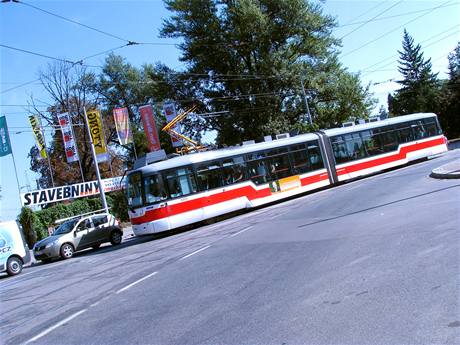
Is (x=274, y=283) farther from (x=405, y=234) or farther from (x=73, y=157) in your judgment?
(x=73, y=157)

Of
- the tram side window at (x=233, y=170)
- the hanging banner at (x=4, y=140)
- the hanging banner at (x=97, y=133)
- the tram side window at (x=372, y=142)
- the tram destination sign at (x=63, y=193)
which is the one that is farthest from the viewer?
the tram destination sign at (x=63, y=193)

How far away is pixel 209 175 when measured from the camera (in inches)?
837

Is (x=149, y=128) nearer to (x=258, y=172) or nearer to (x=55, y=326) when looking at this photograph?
(x=258, y=172)

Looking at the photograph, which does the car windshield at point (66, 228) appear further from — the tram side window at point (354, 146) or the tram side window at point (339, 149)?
the tram side window at point (354, 146)

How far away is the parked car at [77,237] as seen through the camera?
19.5 m

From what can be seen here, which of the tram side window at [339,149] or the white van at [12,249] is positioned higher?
the tram side window at [339,149]

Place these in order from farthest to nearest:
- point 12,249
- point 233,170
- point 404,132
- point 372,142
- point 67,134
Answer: point 67,134 → point 404,132 → point 372,142 → point 233,170 → point 12,249

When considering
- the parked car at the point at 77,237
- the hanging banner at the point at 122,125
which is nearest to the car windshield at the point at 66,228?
the parked car at the point at 77,237

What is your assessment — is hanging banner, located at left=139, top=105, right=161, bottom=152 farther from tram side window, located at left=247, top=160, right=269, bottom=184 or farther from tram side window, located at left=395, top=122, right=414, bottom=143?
tram side window, located at left=395, top=122, right=414, bottom=143

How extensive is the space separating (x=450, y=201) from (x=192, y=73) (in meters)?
36.0

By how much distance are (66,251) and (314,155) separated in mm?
14383

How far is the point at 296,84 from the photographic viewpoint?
1670 inches

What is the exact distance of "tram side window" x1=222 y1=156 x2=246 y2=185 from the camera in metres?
22.0

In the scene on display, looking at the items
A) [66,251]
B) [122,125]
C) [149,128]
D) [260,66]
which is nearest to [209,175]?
[66,251]
